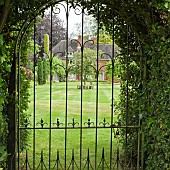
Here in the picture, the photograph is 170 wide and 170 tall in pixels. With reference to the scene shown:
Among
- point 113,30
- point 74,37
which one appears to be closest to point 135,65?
point 113,30

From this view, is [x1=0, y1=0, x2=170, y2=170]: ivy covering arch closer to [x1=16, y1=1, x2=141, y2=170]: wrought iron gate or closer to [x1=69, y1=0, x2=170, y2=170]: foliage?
[x1=69, y1=0, x2=170, y2=170]: foliage

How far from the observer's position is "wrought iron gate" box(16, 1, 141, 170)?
11.0 feet

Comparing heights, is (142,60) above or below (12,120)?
above

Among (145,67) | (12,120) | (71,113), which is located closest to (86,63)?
(145,67)

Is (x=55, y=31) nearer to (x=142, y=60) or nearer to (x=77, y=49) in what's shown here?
(x=77, y=49)

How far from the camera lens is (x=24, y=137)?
3.77 meters

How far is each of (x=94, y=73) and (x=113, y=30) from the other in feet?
1.87

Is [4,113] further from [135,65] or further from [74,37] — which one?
[135,65]

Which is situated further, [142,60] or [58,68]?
[58,68]

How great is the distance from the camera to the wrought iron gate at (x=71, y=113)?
11.0ft

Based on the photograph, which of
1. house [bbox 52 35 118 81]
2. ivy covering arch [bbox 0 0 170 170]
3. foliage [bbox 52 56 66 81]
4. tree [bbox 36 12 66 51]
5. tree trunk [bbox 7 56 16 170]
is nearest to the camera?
ivy covering arch [bbox 0 0 170 170]

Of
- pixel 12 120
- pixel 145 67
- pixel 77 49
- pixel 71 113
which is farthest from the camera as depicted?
pixel 71 113

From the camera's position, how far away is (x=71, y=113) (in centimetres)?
472

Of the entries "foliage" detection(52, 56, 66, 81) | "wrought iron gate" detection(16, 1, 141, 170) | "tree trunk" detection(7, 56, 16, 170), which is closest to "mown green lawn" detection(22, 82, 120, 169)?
"wrought iron gate" detection(16, 1, 141, 170)
